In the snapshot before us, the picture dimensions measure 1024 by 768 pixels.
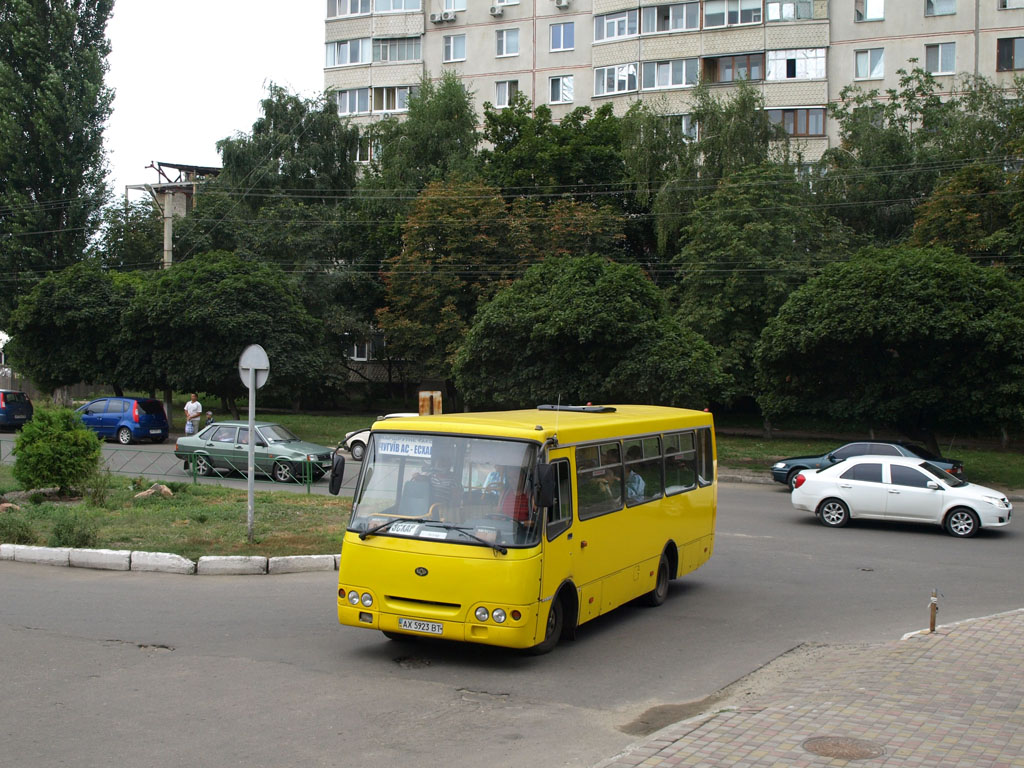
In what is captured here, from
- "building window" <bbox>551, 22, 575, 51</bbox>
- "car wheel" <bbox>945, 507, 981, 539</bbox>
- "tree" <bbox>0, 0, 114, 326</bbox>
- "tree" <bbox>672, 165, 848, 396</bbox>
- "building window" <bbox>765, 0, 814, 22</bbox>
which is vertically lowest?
"car wheel" <bbox>945, 507, 981, 539</bbox>

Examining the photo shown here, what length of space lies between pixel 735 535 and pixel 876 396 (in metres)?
11.7

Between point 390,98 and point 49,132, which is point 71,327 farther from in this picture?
point 390,98

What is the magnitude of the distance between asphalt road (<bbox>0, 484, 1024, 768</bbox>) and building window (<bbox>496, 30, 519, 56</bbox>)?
50.3 meters

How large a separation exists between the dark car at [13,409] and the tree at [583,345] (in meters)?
18.6

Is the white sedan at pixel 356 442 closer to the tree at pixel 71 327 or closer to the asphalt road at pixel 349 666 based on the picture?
the tree at pixel 71 327

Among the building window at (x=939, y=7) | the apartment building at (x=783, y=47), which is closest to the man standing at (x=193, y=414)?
the apartment building at (x=783, y=47)

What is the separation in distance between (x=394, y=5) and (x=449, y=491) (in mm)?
57534

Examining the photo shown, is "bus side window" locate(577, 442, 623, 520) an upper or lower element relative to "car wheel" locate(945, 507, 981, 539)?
upper

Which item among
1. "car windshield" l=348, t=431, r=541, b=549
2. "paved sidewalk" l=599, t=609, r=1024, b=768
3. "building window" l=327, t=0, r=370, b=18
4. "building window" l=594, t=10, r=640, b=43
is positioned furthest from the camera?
"building window" l=327, t=0, r=370, b=18

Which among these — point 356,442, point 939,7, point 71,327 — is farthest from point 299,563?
point 939,7

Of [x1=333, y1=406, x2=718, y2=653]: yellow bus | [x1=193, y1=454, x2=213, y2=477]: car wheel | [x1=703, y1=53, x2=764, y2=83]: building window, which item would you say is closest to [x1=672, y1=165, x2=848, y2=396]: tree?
[x1=703, y1=53, x2=764, y2=83]: building window

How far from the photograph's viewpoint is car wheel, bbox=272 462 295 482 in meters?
24.4

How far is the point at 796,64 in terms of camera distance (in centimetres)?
4959

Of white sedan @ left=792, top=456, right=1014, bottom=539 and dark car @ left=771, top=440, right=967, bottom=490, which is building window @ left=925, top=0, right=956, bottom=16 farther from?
white sedan @ left=792, top=456, right=1014, bottom=539
